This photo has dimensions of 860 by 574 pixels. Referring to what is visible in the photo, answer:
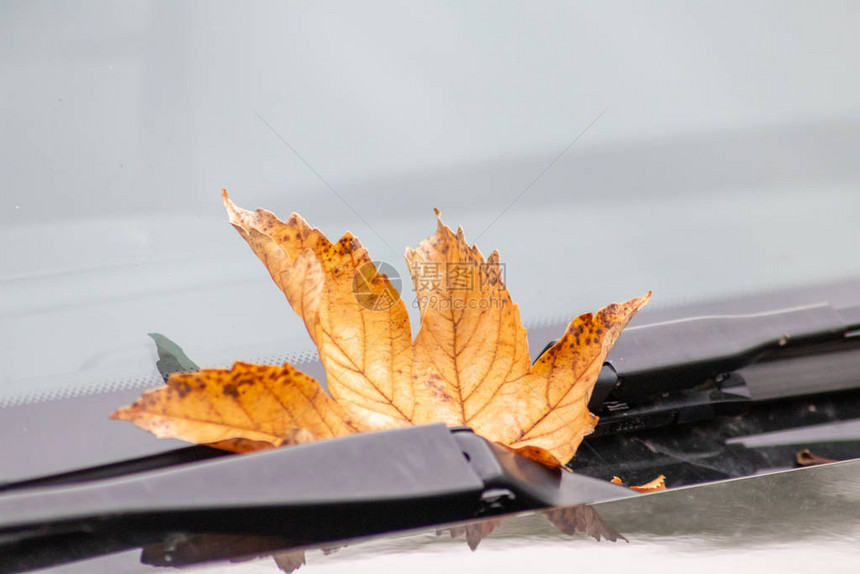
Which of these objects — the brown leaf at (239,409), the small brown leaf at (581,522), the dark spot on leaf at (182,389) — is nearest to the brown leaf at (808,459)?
the small brown leaf at (581,522)

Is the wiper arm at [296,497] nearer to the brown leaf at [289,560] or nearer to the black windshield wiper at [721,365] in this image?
the brown leaf at [289,560]

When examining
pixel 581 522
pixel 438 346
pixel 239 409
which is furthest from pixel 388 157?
pixel 581 522

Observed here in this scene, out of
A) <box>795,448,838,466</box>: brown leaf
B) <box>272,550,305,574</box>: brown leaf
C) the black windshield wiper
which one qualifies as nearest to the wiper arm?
<box>272,550,305,574</box>: brown leaf

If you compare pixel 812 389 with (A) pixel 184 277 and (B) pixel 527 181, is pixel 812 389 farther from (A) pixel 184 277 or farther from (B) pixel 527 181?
(A) pixel 184 277

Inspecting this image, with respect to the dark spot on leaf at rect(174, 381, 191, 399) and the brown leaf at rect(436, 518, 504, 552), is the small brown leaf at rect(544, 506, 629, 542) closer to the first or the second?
the brown leaf at rect(436, 518, 504, 552)

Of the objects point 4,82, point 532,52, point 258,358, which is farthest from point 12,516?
point 532,52
